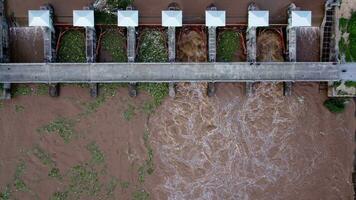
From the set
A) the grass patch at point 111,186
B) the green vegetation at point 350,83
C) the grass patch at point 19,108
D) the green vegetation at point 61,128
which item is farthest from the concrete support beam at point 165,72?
the grass patch at point 111,186

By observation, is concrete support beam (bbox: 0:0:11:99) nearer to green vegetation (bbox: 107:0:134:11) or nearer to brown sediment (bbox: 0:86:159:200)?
brown sediment (bbox: 0:86:159:200)

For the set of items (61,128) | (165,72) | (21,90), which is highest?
(165,72)

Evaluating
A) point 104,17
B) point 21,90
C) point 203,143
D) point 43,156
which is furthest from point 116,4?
point 43,156

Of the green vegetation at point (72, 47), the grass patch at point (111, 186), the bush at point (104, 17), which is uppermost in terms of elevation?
the bush at point (104, 17)

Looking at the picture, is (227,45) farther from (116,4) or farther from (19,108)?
(19,108)

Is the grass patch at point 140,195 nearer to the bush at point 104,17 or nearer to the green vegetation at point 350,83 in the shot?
the bush at point 104,17

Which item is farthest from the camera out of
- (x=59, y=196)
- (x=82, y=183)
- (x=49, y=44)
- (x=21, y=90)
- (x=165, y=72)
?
(x=82, y=183)
